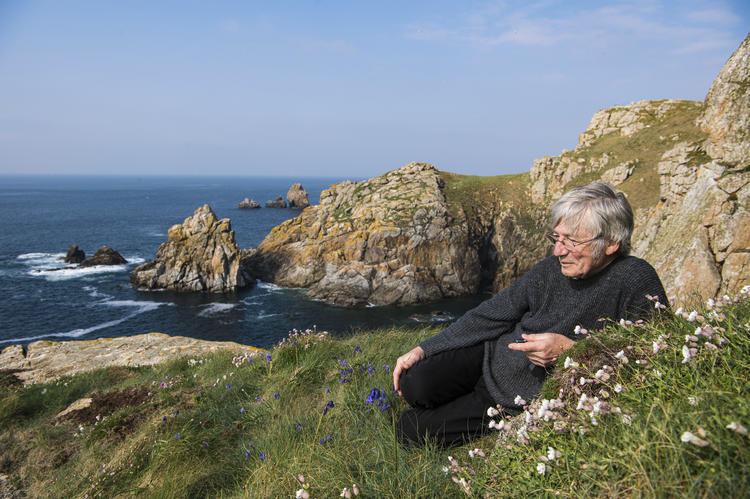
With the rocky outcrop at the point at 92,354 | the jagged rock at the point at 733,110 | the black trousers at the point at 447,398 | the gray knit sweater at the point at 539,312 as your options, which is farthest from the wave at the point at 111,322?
the jagged rock at the point at 733,110

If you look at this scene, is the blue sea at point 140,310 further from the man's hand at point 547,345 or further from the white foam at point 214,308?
the man's hand at point 547,345

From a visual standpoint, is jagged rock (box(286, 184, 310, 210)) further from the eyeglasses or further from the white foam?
the eyeglasses

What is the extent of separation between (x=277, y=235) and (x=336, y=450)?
55806mm

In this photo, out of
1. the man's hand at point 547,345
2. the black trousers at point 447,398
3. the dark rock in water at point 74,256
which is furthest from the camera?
the dark rock in water at point 74,256

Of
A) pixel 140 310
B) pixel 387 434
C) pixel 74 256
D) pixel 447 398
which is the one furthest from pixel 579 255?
pixel 74 256

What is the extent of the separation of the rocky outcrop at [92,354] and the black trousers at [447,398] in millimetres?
7632

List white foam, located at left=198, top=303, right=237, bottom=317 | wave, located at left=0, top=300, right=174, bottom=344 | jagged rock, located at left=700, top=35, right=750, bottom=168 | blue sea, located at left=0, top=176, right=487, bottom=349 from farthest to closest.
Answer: white foam, located at left=198, top=303, right=237, bottom=317 → blue sea, located at left=0, top=176, right=487, bottom=349 → wave, located at left=0, top=300, right=174, bottom=344 → jagged rock, located at left=700, top=35, right=750, bottom=168

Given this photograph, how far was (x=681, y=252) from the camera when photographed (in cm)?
1123

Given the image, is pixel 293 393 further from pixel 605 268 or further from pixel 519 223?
pixel 519 223

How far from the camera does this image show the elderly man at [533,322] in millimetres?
2885

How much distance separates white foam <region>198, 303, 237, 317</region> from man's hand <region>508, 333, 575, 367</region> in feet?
141

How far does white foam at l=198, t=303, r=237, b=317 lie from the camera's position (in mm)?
41250

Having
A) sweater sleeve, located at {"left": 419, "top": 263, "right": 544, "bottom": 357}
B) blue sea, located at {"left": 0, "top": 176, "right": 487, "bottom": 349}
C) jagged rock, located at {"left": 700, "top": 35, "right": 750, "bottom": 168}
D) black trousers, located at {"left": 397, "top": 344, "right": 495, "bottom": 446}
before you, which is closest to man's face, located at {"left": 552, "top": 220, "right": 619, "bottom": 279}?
sweater sleeve, located at {"left": 419, "top": 263, "right": 544, "bottom": 357}

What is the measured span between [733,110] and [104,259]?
74249 mm
